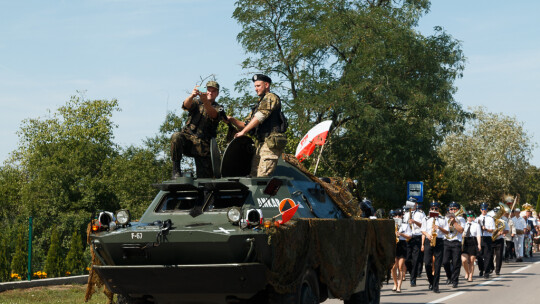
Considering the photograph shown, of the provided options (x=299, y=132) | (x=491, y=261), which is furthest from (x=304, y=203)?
(x=299, y=132)

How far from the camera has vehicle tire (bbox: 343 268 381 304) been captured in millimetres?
11984

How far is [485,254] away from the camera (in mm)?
22797

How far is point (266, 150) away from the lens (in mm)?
10656

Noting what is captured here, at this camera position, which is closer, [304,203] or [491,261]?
[304,203]

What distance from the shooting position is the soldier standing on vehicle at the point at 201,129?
1092cm

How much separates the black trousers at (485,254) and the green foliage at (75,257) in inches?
421

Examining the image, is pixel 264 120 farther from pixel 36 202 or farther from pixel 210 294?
pixel 36 202

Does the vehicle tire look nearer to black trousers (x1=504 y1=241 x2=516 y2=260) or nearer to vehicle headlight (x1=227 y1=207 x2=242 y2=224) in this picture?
vehicle headlight (x1=227 y1=207 x2=242 y2=224)

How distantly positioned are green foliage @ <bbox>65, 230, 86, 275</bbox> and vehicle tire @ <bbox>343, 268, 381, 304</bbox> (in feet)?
29.1

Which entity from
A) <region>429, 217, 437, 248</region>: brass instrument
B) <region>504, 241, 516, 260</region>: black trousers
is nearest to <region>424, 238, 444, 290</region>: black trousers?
<region>429, 217, 437, 248</region>: brass instrument

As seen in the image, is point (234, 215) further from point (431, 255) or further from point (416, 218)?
point (416, 218)

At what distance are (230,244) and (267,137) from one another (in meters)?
2.72

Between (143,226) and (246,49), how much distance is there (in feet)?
91.3

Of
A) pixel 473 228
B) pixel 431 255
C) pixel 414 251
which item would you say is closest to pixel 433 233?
Answer: pixel 431 255
